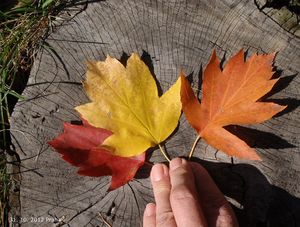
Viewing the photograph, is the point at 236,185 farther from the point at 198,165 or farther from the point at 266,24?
the point at 266,24

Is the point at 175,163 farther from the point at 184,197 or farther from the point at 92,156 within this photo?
the point at 92,156

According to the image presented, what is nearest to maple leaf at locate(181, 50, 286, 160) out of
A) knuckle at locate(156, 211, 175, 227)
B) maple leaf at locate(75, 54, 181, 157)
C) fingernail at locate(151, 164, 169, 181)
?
maple leaf at locate(75, 54, 181, 157)

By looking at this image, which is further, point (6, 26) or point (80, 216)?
point (6, 26)

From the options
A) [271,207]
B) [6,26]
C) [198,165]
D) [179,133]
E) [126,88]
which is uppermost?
[6,26]

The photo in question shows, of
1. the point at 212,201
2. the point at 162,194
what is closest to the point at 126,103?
the point at 162,194

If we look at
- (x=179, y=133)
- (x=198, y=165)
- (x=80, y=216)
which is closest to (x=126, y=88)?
(x=179, y=133)
